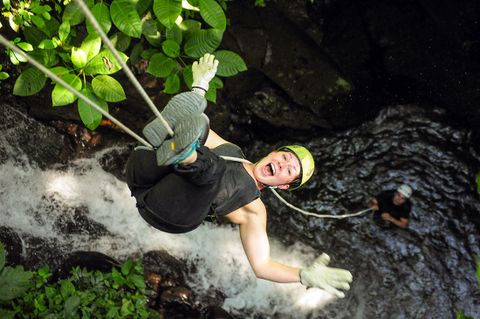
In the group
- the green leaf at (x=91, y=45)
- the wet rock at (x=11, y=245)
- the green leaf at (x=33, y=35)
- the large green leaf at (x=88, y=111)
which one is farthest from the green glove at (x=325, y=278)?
the wet rock at (x=11, y=245)

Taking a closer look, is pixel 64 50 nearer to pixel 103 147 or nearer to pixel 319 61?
pixel 103 147

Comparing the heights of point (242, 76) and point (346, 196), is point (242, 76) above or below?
above

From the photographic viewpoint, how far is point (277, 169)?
3025mm

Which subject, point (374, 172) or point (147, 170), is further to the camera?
point (374, 172)

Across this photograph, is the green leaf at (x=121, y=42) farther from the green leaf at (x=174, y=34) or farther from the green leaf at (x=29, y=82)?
the green leaf at (x=29, y=82)

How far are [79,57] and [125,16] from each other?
1.36ft


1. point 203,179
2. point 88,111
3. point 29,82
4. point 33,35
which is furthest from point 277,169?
point 33,35

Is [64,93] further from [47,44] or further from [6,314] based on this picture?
[6,314]

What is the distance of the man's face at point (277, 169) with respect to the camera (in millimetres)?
3012

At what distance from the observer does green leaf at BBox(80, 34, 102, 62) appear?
2818mm

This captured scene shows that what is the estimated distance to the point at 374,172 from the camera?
5.16 meters

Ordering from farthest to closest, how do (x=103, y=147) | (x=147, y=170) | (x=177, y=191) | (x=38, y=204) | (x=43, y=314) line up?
(x=103, y=147), (x=38, y=204), (x=43, y=314), (x=147, y=170), (x=177, y=191)

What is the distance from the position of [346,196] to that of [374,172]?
0.47 meters

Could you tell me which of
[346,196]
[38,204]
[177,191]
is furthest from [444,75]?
[38,204]
